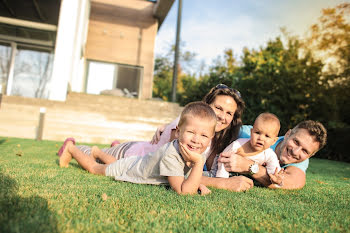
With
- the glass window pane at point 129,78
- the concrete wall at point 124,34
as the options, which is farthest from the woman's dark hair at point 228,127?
the concrete wall at point 124,34

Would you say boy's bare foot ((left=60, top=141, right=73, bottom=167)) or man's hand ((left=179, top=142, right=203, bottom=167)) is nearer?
man's hand ((left=179, top=142, right=203, bottom=167))

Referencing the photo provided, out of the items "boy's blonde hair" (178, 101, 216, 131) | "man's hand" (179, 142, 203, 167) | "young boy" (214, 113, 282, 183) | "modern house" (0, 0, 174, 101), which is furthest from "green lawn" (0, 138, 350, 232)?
"modern house" (0, 0, 174, 101)

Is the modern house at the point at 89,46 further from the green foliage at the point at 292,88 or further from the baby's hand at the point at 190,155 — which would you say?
the baby's hand at the point at 190,155

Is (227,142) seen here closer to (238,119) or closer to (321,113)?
(238,119)

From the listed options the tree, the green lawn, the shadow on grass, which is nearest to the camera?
the shadow on grass

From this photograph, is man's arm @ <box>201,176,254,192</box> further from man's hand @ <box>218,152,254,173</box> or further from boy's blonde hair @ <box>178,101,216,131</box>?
boy's blonde hair @ <box>178,101,216,131</box>

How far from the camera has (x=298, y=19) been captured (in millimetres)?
22094

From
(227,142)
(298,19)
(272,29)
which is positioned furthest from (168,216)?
(298,19)

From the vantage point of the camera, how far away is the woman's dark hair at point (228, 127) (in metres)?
3.68

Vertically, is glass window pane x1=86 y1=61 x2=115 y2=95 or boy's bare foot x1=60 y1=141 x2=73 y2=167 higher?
glass window pane x1=86 y1=61 x2=115 y2=95

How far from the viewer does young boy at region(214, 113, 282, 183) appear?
3.26 metres

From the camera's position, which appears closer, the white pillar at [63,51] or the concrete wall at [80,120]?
the concrete wall at [80,120]

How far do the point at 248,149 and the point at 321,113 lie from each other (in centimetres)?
1185

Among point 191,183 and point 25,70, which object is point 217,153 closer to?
point 191,183
